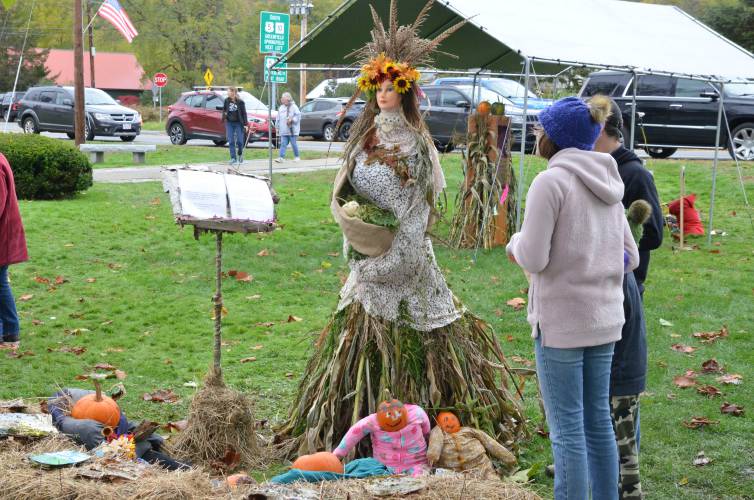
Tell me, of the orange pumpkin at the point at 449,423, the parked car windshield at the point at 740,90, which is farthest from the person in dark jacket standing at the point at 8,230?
the parked car windshield at the point at 740,90

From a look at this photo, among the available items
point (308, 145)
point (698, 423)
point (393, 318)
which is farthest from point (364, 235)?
point (308, 145)

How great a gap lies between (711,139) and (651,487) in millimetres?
14200

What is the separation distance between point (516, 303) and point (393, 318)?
3714 mm

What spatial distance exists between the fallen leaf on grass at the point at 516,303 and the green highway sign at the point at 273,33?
7145 millimetres

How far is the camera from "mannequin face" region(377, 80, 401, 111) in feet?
15.9

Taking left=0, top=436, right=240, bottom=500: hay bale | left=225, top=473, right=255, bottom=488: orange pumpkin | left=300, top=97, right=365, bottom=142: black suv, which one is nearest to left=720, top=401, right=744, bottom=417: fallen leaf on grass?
left=225, top=473, right=255, bottom=488: orange pumpkin

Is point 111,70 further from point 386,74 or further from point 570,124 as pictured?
point 570,124

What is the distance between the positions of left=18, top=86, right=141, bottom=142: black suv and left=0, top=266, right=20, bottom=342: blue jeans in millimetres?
19945

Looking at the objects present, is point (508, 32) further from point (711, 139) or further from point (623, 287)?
point (711, 139)

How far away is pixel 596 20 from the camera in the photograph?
Result: 35.3ft

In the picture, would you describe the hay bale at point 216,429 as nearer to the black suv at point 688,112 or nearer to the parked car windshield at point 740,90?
the black suv at point 688,112

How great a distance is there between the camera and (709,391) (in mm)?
6027

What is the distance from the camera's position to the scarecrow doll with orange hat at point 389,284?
4.83 meters

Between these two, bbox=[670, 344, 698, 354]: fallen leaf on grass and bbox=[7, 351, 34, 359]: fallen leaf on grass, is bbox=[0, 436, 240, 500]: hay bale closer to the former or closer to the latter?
bbox=[7, 351, 34, 359]: fallen leaf on grass
